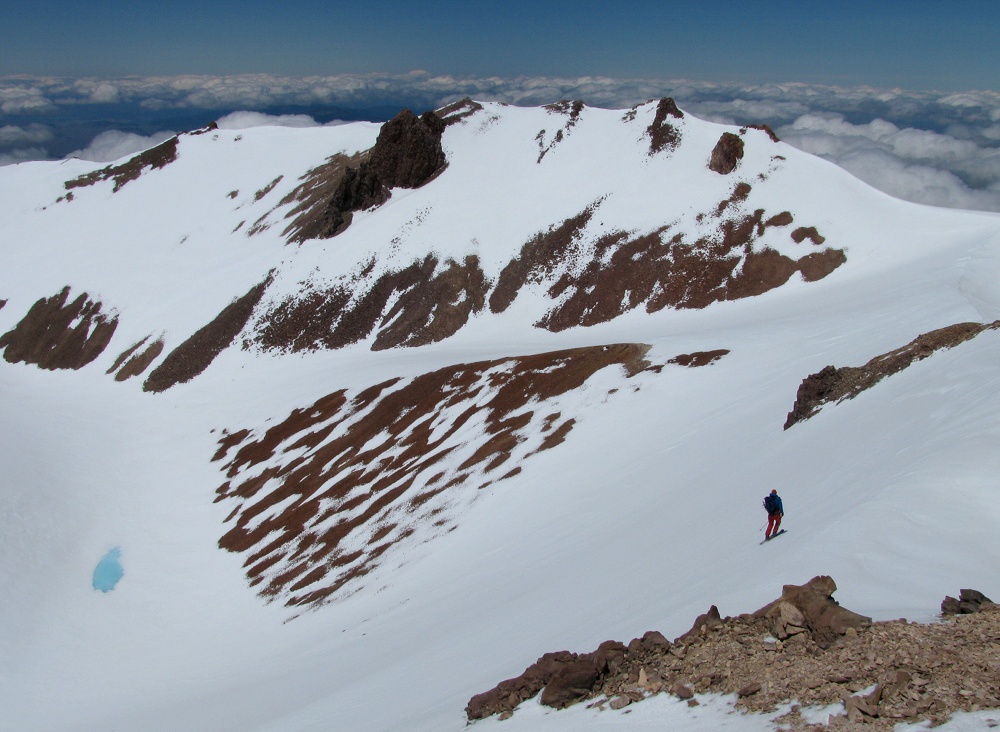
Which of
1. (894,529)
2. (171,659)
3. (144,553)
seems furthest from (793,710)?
(144,553)

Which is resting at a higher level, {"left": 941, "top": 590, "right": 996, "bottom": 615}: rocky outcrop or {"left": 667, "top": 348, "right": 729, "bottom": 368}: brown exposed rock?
{"left": 667, "top": 348, "right": 729, "bottom": 368}: brown exposed rock

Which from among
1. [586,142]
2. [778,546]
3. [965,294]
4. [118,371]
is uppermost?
[586,142]

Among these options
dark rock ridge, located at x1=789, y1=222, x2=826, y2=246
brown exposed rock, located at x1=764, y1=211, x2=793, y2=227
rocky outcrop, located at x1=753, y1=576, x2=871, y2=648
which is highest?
brown exposed rock, located at x1=764, y1=211, x2=793, y2=227

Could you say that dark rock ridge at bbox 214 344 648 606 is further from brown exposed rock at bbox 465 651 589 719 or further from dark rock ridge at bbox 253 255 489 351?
brown exposed rock at bbox 465 651 589 719

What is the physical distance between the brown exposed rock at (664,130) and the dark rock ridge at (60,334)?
10364 centimetres

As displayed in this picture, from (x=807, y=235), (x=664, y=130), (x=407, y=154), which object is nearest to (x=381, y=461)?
(x=807, y=235)

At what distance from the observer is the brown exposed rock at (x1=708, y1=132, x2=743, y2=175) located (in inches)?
3484

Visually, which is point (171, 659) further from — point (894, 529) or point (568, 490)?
point (894, 529)

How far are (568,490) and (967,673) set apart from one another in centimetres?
2868

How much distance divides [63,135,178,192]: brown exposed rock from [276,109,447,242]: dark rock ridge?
7785 centimetres

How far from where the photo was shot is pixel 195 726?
29.2 metres

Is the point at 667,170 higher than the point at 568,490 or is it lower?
higher

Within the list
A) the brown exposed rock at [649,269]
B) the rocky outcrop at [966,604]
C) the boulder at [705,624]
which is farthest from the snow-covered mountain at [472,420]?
the boulder at [705,624]

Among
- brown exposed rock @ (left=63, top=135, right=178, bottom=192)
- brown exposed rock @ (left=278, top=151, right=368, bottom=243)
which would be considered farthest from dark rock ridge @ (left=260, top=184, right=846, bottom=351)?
brown exposed rock @ (left=63, top=135, right=178, bottom=192)
